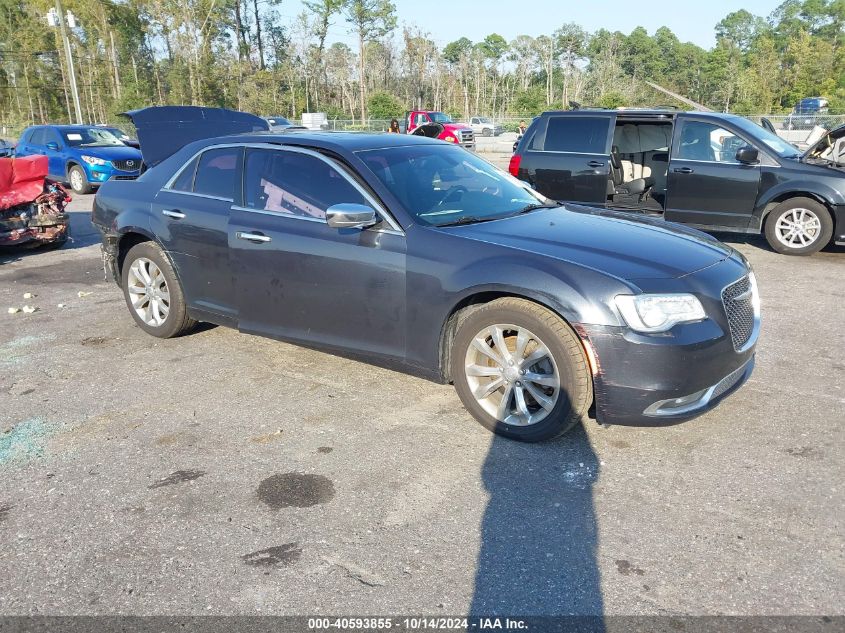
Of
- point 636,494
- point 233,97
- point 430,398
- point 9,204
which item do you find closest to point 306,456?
point 430,398

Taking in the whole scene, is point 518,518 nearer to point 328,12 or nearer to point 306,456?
point 306,456

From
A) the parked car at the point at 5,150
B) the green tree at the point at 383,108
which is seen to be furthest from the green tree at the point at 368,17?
the parked car at the point at 5,150

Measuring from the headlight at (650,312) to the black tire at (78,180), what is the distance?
1622 centimetres

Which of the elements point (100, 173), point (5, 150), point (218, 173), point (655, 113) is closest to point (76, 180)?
point (100, 173)

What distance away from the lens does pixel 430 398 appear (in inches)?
176

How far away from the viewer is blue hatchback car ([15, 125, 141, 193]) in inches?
640

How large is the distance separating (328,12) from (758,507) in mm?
64686

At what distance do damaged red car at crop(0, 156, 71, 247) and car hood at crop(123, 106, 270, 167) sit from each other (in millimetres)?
3896

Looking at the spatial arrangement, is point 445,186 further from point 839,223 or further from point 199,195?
point 839,223

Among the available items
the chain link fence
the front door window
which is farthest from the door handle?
the chain link fence

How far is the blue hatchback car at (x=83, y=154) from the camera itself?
16.2 m

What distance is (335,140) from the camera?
4629 mm

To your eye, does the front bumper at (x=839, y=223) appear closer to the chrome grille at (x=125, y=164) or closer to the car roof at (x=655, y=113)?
the car roof at (x=655, y=113)

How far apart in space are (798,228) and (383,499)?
7668mm
